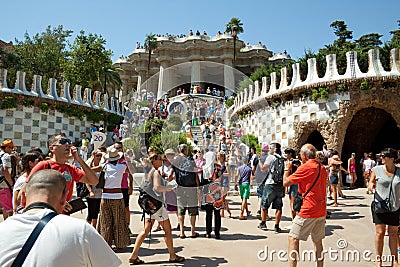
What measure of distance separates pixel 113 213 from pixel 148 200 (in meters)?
0.82

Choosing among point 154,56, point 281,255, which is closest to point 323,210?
point 281,255

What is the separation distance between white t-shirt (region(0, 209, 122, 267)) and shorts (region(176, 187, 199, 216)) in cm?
488

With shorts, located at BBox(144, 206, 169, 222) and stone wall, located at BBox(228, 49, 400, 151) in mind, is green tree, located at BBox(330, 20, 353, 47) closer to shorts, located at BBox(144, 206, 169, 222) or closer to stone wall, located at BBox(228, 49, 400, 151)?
stone wall, located at BBox(228, 49, 400, 151)

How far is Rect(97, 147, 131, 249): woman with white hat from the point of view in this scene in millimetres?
5520

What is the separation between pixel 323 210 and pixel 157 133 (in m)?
12.6

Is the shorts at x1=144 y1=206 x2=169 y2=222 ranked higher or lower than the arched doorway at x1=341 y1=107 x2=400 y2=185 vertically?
lower

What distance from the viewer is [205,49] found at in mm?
42875

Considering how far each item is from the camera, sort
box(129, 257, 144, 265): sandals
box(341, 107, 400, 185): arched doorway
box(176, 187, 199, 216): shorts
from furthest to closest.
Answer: box(341, 107, 400, 185): arched doorway → box(176, 187, 199, 216): shorts → box(129, 257, 144, 265): sandals

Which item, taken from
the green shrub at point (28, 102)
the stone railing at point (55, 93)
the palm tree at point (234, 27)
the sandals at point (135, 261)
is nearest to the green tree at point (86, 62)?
the stone railing at point (55, 93)

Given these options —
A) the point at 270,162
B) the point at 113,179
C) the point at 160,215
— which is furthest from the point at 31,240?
the point at 270,162

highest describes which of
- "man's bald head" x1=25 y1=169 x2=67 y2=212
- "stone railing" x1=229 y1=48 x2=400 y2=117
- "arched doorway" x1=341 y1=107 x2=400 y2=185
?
"stone railing" x1=229 y1=48 x2=400 y2=117

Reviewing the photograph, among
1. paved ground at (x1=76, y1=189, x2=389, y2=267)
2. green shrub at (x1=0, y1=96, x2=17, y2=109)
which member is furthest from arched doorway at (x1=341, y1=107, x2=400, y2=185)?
green shrub at (x1=0, y1=96, x2=17, y2=109)

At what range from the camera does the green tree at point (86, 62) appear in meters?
31.4

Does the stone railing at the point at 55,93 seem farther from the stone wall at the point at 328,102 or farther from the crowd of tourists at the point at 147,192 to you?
the crowd of tourists at the point at 147,192
